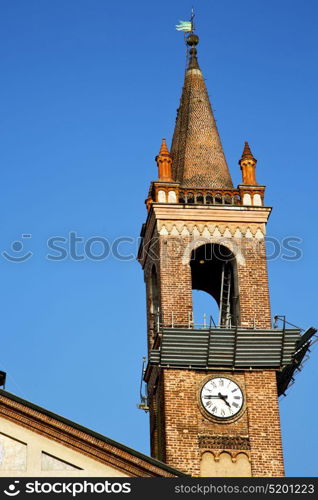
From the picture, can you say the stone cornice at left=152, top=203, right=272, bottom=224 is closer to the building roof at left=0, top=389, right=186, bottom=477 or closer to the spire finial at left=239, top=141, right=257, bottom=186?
the spire finial at left=239, top=141, right=257, bottom=186

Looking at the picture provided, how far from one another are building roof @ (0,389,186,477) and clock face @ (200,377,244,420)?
787 centimetres

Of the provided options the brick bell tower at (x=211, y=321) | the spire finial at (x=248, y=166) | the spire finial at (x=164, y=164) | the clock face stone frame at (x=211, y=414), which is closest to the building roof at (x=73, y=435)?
the brick bell tower at (x=211, y=321)

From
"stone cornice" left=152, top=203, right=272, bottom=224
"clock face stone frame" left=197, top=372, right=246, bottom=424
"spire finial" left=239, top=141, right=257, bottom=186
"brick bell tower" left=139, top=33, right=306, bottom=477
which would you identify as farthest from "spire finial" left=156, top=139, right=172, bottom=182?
"clock face stone frame" left=197, top=372, right=246, bottom=424

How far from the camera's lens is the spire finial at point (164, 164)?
45.2m

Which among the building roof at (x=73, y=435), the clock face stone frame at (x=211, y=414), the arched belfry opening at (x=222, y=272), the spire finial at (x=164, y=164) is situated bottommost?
the building roof at (x=73, y=435)

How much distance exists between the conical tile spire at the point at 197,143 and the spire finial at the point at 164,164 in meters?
0.59

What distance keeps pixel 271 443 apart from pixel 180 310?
5228mm

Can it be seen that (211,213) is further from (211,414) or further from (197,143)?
(211,414)

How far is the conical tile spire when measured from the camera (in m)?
45.7

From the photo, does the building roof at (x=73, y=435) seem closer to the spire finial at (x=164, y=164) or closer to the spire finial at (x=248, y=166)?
the spire finial at (x=164, y=164)

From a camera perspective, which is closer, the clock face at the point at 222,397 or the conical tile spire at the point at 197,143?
the clock face at the point at 222,397

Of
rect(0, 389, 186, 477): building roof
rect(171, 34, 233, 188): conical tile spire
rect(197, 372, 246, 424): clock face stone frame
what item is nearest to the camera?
rect(0, 389, 186, 477): building roof

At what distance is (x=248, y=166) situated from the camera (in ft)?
151
